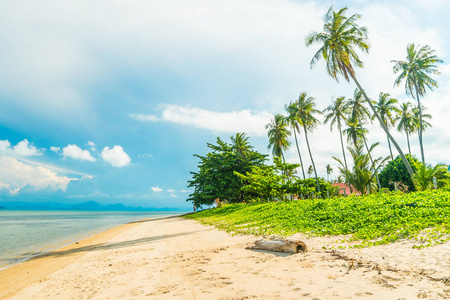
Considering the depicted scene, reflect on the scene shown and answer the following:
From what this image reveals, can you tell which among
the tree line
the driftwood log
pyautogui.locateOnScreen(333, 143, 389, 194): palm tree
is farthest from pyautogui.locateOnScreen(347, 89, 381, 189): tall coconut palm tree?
the driftwood log

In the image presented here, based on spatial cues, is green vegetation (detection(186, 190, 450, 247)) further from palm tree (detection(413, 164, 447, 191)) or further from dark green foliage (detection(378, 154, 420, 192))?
dark green foliage (detection(378, 154, 420, 192))

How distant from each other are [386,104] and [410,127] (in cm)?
819

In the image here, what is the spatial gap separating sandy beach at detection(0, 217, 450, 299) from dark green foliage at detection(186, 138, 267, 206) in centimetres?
2656

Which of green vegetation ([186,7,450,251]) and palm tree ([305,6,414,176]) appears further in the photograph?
palm tree ([305,6,414,176])

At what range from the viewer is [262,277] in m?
4.81

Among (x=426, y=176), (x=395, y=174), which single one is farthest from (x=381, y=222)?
(x=395, y=174)

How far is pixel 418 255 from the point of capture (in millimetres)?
4992

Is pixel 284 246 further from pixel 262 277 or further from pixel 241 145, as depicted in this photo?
pixel 241 145

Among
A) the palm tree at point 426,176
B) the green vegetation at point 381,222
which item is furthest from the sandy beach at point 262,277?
the palm tree at point 426,176

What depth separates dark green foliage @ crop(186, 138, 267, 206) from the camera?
34125 millimetres

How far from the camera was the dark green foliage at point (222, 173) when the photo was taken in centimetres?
3412

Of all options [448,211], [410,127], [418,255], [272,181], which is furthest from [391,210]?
[410,127]

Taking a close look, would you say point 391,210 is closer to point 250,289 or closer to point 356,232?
point 356,232

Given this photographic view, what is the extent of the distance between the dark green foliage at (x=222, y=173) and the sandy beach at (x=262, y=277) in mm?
26561
